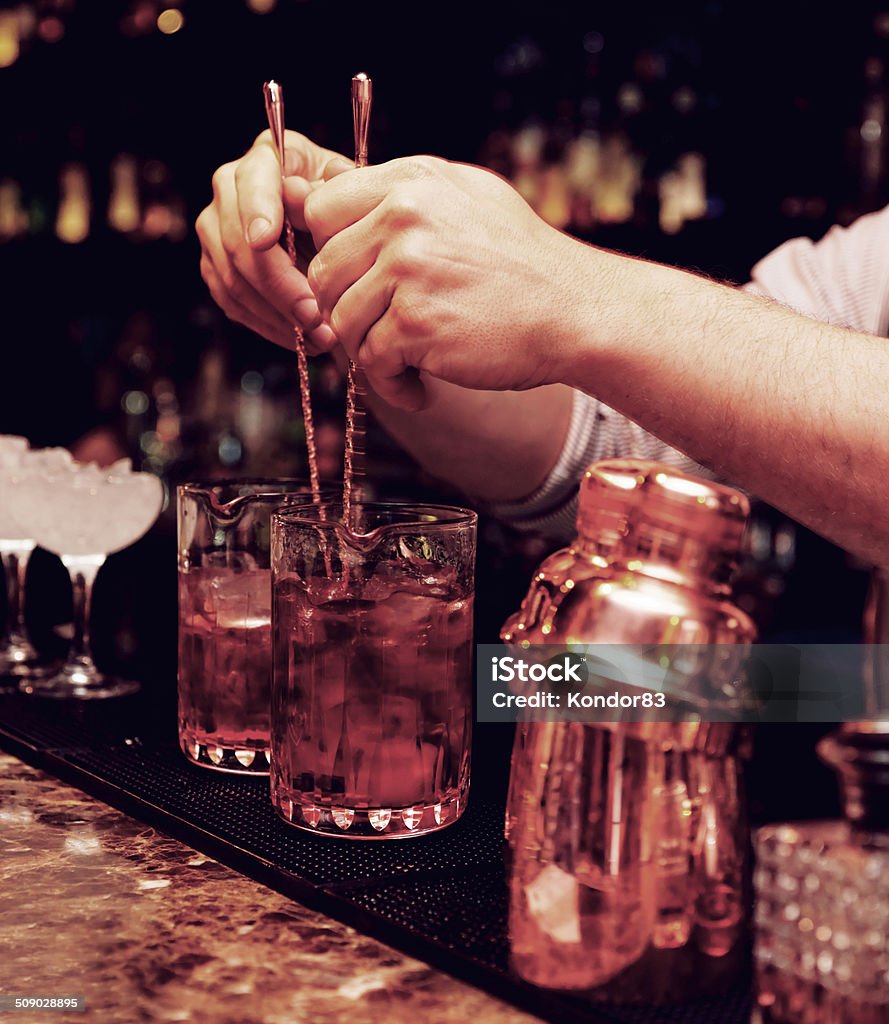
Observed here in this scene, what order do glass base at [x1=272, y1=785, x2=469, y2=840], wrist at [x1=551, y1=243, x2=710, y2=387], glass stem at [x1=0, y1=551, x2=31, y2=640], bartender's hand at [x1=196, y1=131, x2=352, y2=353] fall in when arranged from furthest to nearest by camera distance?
1. glass stem at [x1=0, y1=551, x2=31, y2=640]
2. bartender's hand at [x1=196, y1=131, x2=352, y2=353]
3. wrist at [x1=551, y1=243, x2=710, y2=387]
4. glass base at [x1=272, y1=785, x2=469, y2=840]

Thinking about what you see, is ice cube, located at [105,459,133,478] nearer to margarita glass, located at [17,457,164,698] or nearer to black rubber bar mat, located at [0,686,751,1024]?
margarita glass, located at [17,457,164,698]

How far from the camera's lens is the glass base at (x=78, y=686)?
1.25 m

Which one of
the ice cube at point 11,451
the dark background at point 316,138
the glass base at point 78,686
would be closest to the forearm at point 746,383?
the dark background at point 316,138

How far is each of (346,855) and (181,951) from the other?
0.15m

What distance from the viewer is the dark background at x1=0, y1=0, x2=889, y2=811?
249 centimetres

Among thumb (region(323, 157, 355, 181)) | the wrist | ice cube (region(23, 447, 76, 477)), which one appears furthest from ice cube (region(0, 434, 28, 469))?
the wrist

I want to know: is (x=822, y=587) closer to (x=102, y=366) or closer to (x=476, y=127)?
(x=476, y=127)

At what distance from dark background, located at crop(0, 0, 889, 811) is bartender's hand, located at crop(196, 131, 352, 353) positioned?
1.34 feet

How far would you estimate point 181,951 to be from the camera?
2.24 ft

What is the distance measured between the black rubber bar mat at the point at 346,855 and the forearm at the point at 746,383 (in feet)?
1.04

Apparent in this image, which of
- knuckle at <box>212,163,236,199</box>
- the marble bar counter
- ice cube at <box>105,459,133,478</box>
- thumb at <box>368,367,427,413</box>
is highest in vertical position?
knuckle at <box>212,163,236,199</box>

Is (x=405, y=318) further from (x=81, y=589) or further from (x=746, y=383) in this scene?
(x=81, y=589)

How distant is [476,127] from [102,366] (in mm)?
1640

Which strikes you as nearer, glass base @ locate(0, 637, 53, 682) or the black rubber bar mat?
the black rubber bar mat
